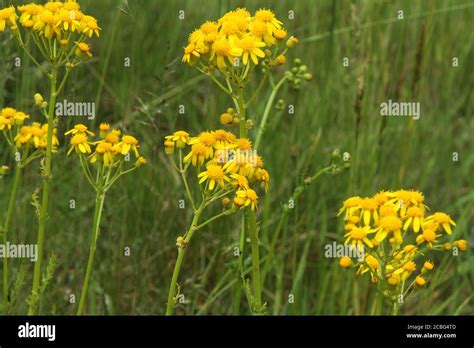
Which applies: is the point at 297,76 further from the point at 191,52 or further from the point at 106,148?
the point at 106,148

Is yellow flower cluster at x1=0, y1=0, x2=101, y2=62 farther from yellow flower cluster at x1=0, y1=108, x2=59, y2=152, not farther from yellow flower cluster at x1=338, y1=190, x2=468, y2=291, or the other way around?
yellow flower cluster at x1=338, y1=190, x2=468, y2=291

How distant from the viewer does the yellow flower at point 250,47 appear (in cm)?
310

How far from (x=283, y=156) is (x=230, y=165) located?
1.90 m

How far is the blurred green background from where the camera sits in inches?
167

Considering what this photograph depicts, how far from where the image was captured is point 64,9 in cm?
327

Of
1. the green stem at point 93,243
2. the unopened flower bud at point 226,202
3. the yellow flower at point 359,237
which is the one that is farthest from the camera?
the green stem at point 93,243

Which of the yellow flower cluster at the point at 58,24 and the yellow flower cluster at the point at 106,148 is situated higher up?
the yellow flower cluster at the point at 58,24

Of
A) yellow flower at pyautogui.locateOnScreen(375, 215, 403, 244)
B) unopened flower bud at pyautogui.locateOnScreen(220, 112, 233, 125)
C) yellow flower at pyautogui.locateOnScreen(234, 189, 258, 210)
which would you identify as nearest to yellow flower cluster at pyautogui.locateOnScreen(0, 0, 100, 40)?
unopened flower bud at pyautogui.locateOnScreen(220, 112, 233, 125)

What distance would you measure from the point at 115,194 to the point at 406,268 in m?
1.64

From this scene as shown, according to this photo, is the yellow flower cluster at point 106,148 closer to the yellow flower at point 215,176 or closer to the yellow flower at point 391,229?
the yellow flower at point 215,176

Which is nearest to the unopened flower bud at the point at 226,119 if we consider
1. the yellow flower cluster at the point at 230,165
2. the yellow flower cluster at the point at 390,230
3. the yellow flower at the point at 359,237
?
the yellow flower cluster at the point at 230,165

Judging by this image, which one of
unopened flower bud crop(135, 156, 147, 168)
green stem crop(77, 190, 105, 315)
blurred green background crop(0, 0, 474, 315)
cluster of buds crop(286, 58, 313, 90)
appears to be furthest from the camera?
blurred green background crop(0, 0, 474, 315)

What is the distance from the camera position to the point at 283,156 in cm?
491
